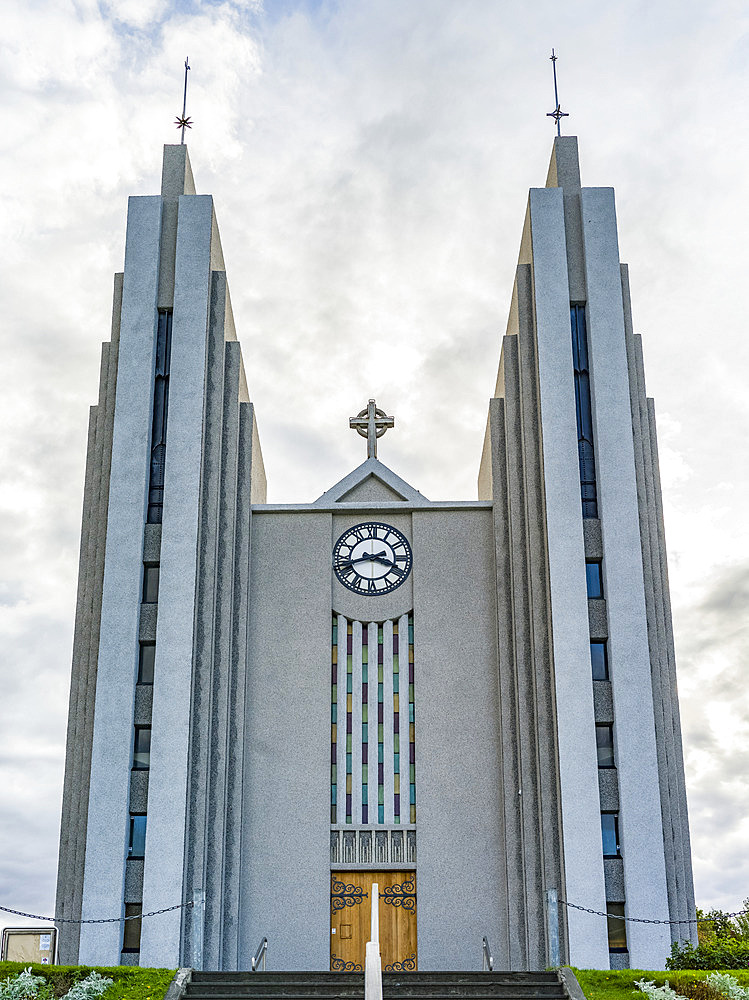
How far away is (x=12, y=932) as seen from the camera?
19594mm

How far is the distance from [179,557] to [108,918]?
585 cm

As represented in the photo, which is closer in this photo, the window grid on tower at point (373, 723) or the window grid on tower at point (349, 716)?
the window grid on tower at point (373, 723)

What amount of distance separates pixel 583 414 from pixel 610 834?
7.28m

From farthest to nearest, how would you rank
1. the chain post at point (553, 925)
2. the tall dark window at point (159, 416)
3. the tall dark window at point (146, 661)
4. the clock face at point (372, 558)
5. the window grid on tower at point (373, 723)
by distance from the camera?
the clock face at point (372, 558), the window grid on tower at point (373, 723), the tall dark window at point (159, 416), the tall dark window at point (146, 661), the chain post at point (553, 925)

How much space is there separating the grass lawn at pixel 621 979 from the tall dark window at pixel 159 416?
10.3 meters

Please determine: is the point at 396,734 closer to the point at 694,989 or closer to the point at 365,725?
the point at 365,725

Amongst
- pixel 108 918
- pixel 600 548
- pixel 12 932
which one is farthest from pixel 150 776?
pixel 600 548

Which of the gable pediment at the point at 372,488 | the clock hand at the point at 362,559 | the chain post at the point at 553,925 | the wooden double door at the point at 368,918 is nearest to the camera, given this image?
the chain post at the point at 553,925

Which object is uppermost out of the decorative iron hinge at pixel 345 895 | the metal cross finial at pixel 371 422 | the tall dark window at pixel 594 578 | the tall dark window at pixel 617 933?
the metal cross finial at pixel 371 422

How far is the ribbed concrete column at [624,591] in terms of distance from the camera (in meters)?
18.6

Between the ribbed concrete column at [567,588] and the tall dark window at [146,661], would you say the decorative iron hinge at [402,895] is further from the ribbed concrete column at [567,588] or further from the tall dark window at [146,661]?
the tall dark window at [146,661]

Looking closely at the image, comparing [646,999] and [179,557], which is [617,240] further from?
[646,999]

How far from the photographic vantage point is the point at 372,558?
76.4ft

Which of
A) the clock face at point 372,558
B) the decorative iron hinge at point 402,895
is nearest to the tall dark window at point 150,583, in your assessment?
the clock face at point 372,558
